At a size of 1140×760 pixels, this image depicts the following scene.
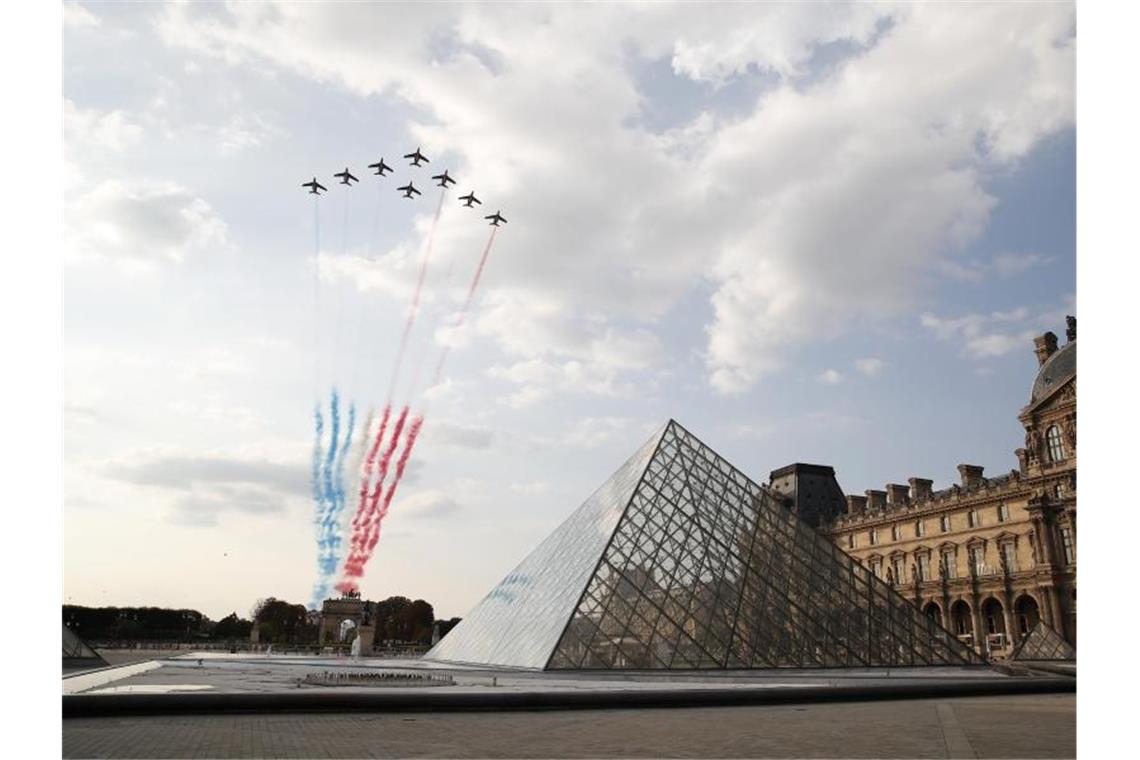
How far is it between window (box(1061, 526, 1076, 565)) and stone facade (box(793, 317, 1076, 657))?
0.20ft

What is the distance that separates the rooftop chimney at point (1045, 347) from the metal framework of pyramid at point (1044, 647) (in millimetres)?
20574

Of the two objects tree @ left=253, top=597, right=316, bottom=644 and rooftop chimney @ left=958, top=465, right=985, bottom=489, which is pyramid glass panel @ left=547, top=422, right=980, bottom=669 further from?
tree @ left=253, top=597, right=316, bottom=644

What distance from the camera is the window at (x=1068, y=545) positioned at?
4828 centimetres

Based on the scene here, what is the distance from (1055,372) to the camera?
52.0 metres

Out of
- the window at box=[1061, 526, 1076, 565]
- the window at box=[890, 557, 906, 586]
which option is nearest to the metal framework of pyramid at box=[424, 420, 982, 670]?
the window at box=[1061, 526, 1076, 565]

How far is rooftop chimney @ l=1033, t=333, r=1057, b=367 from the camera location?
54.1 m

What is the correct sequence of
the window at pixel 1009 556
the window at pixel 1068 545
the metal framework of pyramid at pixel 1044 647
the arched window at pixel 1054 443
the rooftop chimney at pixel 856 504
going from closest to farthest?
the metal framework of pyramid at pixel 1044 647, the window at pixel 1068 545, the arched window at pixel 1054 443, the window at pixel 1009 556, the rooftop chimney at pixel 856 504

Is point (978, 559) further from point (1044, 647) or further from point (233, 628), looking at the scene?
point (233, 628)

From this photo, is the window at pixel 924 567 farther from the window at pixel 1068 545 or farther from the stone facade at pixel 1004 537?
the window at pixel 1068 545

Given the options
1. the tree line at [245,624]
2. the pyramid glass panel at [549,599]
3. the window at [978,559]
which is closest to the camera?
the pyramid glass panel at [549,599]

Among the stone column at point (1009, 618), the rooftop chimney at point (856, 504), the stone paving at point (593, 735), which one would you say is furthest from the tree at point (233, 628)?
the stone paving at point (593, 735)

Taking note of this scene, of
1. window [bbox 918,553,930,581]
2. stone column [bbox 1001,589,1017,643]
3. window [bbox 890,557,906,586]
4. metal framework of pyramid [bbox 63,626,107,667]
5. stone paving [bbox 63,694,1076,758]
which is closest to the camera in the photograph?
stone paving [bbox 63,694,1076,758]
